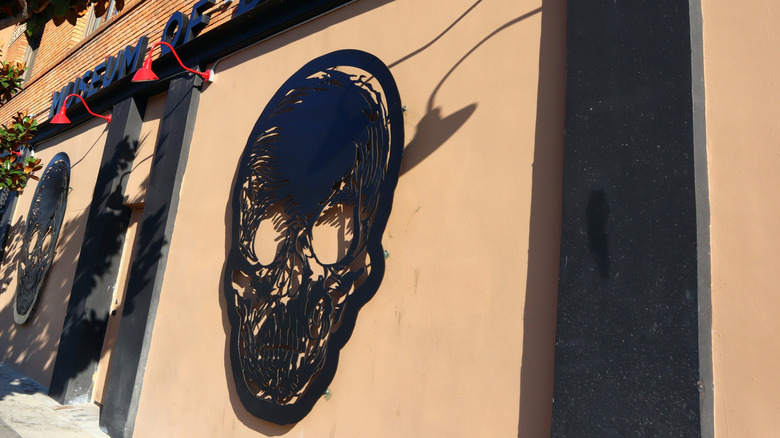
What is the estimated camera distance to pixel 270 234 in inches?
184

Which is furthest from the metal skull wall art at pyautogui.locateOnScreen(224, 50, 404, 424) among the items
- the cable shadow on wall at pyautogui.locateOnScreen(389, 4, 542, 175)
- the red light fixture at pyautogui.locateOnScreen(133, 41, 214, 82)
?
the red light fixture at pyautogui.locateOnScreen(133, 41, 214, 82)

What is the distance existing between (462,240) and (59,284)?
7.00 m

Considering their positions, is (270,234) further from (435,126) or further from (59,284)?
(59,284)

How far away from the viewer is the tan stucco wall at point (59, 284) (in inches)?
304

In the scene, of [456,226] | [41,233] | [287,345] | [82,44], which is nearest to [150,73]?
[287,345]

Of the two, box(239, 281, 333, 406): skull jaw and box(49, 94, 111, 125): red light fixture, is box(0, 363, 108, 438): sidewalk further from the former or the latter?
box(49, 94, 111, 125): red light fixture

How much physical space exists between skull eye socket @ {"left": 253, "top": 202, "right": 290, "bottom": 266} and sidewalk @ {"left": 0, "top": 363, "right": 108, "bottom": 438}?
2922 mm

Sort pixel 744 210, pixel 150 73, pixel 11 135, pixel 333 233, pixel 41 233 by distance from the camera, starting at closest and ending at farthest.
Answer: pixel 744 210 < pixel 333 233 < pixel 150 73 < pixel 11 135 < pixel 41 233

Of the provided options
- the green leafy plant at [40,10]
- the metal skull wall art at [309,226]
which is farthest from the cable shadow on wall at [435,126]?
the green leafy plant at [40,10]

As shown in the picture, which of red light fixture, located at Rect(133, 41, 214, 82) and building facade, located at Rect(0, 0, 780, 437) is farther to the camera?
red light fixture, located at Rect(133, 41, 214, 82)

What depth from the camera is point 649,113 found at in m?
2.65

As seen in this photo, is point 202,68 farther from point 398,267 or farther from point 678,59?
point 678,59

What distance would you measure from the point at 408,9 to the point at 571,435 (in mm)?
3156

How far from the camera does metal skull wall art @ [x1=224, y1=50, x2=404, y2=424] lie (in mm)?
3842
